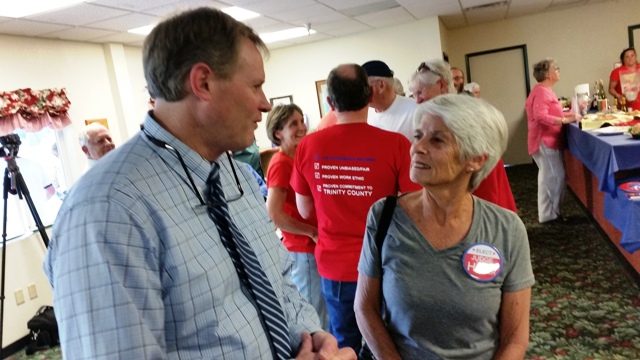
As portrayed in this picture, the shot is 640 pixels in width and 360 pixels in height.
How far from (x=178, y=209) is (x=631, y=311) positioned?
3243 millimetres

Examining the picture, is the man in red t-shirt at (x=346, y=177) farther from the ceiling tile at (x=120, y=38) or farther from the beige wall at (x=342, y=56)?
the beige wall at (x=342, y=56)

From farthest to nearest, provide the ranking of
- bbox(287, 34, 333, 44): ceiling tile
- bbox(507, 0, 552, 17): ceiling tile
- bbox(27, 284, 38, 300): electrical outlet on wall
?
bbox(287, 34, 333, 44): ceiling tile → bbox(507, 0, 552, 17): ceiling tile → bbox(27, 284, 38, 300): electrical outlet on wall

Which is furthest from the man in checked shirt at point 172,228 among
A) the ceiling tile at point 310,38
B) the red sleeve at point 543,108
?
the ceiling tile at point 310,38

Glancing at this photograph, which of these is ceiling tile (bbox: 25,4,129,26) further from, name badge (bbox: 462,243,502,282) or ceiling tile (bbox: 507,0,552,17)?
ceiling tile (bbox: 507,0,552,17)

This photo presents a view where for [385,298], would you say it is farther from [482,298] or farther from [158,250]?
[158,250]

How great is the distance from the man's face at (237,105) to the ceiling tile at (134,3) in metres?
Answer: 3.96

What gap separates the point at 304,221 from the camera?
2.36m

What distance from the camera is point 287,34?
24.7 feet

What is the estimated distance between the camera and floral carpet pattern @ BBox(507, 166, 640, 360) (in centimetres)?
270

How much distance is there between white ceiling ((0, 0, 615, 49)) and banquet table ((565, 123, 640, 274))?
10.3 ft

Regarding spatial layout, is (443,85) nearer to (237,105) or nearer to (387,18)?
(237,105)

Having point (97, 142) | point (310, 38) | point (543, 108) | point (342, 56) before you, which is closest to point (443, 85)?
point (97, 142)

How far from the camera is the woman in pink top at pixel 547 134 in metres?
4.68

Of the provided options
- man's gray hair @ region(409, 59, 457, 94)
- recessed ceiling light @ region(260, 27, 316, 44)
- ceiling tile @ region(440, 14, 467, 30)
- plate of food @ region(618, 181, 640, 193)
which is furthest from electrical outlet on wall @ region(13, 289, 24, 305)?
ceiling tile @ region(440, 14, 467, 30)
